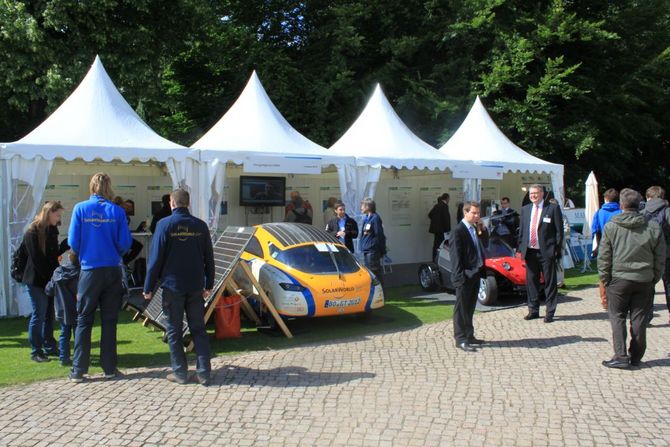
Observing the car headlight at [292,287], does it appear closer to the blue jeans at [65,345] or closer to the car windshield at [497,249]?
the blue jeans at [65,345]

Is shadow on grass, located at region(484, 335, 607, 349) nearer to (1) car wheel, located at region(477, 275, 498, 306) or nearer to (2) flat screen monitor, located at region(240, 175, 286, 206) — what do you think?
(1) car wheel, located at region(477, 275, 498, 306)

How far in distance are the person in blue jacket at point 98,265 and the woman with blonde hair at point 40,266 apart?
40.7 inches

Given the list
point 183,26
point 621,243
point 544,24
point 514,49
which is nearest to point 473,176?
point 621,243

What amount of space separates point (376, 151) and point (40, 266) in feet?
26.2

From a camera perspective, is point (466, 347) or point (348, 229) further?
point (348, 229)

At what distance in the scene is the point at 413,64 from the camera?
2330 cm

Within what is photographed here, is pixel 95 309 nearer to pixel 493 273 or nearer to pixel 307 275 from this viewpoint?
pixel 307 275

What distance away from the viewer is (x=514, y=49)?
806 inches

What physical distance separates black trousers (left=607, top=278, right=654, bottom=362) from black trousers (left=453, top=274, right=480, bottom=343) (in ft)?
5.05

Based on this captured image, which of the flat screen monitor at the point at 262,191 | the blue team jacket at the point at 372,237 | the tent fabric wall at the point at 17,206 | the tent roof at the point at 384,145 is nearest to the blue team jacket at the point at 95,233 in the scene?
the tent fabric wall at the point at 17,206

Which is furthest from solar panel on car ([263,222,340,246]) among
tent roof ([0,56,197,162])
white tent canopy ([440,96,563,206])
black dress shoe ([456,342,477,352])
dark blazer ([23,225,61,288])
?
white tent canopy ([440,96,563,206])

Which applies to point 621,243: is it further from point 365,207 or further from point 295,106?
point 295,106

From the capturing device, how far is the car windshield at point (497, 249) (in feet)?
36.3

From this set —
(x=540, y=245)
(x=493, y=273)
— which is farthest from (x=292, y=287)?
→ (x=493, y=273)
